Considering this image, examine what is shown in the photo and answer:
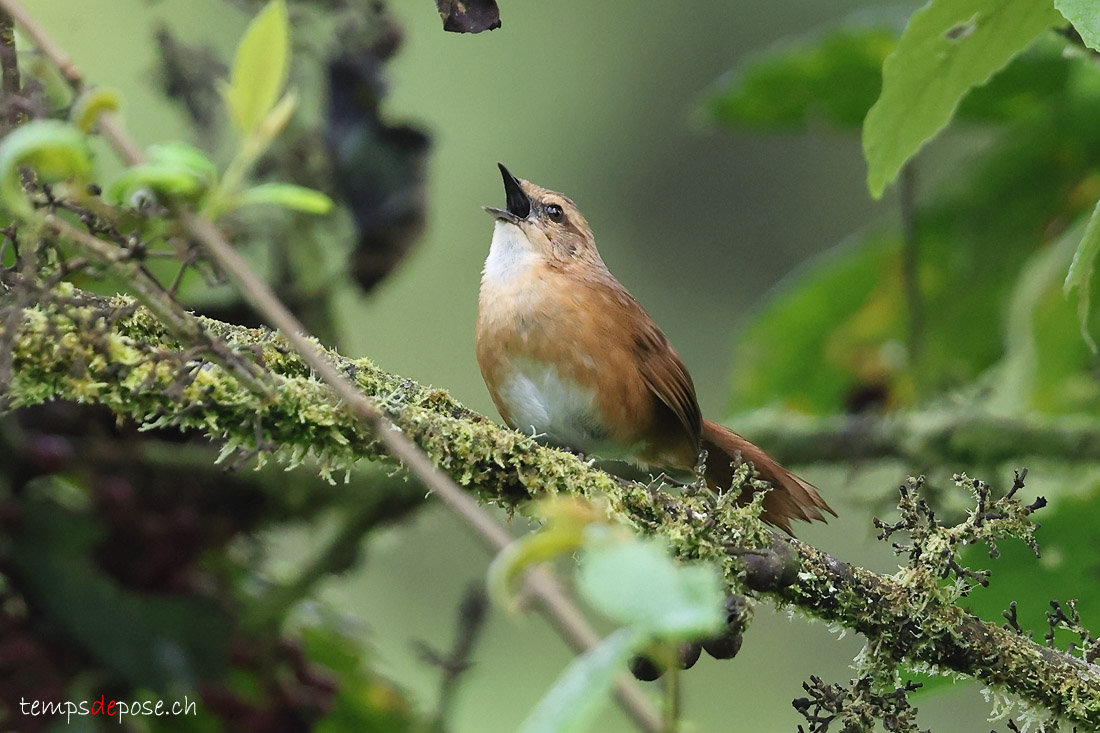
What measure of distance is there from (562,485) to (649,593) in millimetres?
1131

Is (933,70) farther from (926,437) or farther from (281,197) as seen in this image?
(926,437)

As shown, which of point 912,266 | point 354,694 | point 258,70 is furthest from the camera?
point 912,266

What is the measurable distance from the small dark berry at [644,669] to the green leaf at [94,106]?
3.27 feet

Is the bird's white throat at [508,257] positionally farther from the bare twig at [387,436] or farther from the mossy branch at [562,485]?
the bare twig at [387,436]

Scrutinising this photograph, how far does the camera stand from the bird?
129 inches

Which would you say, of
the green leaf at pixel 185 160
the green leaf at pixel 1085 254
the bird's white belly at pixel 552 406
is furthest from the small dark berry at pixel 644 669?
the bird's white belly at pixel 552 406

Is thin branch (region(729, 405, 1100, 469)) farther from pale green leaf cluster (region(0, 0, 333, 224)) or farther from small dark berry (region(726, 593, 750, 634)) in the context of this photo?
A: pale green leaf cluster (region(0, 0, 333, 224))

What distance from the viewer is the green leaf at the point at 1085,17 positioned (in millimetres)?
1382

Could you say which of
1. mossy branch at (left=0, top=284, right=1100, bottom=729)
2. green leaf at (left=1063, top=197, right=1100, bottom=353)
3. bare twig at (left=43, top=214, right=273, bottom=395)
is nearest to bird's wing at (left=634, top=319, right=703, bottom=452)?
mossy branch at (left=0, top=284, right=1100, bottom=729)

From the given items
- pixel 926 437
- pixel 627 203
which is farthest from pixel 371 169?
pixel 627 203

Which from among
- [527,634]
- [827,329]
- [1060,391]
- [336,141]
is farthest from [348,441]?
[527,634]

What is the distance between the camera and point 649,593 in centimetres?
78

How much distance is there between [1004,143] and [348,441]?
9.66 ft

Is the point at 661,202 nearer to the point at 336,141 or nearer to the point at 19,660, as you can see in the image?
the point at 336,141
